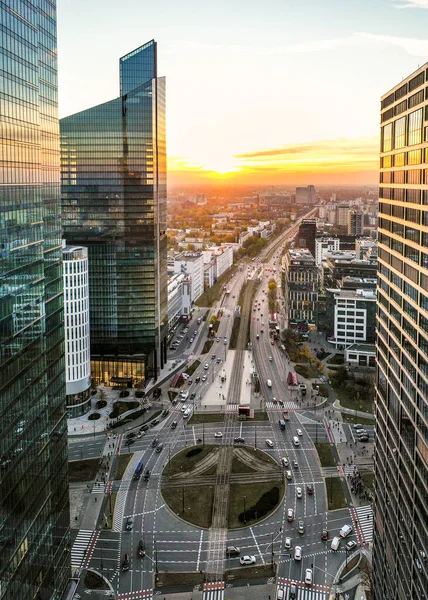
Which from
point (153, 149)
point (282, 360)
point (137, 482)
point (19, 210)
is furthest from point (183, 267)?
point (19, 210)

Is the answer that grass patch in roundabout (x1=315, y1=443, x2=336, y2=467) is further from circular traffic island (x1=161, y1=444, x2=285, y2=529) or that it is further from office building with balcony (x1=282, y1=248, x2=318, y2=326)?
office building with balcony (x1=282, y1=248, x2=318, y2=326)

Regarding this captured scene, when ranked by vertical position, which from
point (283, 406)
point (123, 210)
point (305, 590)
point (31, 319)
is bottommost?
point (305, 590)

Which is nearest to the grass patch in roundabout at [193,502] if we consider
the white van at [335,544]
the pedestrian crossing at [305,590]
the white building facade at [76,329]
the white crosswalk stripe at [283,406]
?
the pedestrian crossing at [305,590]

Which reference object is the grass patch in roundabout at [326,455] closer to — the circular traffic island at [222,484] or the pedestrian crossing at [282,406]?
the circular traffic island at [222,484]

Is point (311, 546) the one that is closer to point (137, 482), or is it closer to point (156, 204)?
point (137, 482)

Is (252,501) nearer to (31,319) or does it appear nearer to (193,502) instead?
(193,502)

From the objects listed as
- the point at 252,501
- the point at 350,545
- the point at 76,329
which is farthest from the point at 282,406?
the point at 350,545
